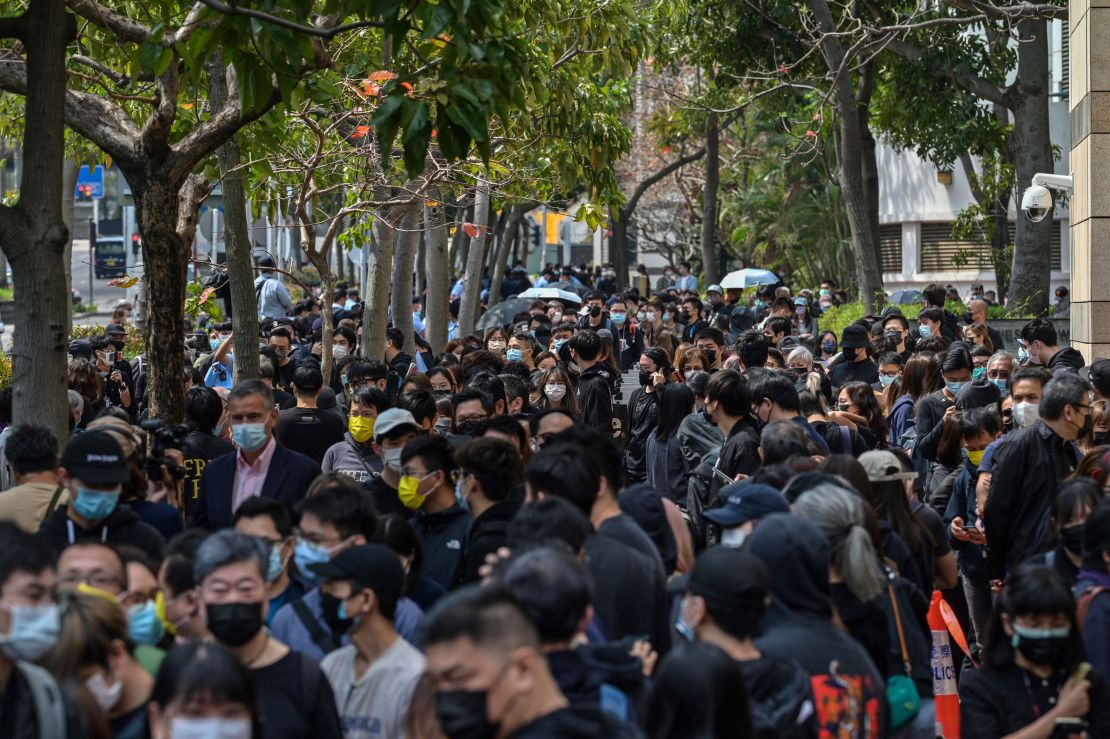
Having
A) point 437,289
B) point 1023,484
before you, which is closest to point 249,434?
point 1023,484

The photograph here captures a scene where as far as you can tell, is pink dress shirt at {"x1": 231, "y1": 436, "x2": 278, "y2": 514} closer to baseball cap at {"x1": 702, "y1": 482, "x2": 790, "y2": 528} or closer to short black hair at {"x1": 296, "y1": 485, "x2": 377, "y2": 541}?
short black hair at {"x1": 296, "y1": 485, "x2": 377, "y2": 541}

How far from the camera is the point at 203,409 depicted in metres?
9.80

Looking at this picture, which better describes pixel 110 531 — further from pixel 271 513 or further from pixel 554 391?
pixel 554 391

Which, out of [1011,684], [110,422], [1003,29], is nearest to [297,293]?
[1003,29]

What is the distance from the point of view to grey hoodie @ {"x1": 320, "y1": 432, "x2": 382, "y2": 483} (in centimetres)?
981

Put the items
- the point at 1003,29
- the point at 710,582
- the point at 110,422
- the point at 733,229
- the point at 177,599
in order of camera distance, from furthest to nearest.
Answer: the point at 733,229
the point at 1003,29
the point at 110,422
the point at 177,599
the point at 710,582

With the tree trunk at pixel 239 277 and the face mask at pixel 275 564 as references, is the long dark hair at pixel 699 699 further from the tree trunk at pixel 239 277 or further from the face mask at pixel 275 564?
the tree trunk at pixel 239 277

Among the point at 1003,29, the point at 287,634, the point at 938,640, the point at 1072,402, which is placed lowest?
the point at 938,640

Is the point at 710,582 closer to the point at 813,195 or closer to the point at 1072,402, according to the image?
the point at 1072,402

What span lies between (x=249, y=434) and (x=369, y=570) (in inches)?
121

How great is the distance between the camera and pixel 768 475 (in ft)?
23.2

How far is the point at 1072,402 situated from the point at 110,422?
190 inches

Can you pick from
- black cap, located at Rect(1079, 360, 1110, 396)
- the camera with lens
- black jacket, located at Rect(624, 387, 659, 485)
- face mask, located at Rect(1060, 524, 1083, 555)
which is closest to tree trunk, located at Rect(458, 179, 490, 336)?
black jacket, located at Rect(624, 387, 659, 485)

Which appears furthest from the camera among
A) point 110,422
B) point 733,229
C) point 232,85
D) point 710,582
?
point 733,229
